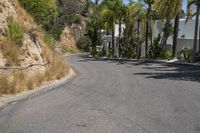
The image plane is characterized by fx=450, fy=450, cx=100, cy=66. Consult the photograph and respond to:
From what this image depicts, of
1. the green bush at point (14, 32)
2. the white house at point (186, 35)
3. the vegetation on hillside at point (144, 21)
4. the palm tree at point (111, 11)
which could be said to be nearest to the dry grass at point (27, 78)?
the green bush at point (14, 32)

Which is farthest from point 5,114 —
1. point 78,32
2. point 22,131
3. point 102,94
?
point 78,32

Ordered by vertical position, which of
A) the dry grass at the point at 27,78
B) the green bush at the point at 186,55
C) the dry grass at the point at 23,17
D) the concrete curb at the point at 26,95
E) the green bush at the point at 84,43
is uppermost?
the dry grass at the point at 23,17

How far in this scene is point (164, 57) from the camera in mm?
50844

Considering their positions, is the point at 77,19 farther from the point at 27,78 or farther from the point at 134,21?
the point at 27,78

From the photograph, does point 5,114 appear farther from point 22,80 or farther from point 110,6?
point 110,6

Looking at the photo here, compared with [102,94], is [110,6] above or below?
above

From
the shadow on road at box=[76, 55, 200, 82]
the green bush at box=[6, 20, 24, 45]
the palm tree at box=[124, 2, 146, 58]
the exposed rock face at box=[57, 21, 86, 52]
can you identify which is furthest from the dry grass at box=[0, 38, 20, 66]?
the exposed rock face at box=[57, 21, 86, 52]

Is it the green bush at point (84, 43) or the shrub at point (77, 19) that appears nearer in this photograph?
the green bush at point (84, 43)

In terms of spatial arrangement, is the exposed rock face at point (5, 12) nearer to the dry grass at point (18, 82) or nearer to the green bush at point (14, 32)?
the green bush at point (14, 32)

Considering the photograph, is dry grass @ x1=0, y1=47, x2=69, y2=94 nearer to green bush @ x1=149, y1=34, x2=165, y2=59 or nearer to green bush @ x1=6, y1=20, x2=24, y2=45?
green bush @ x1=6, y1=20, x2=24, y2=45

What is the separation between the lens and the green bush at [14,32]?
2006 centimetres

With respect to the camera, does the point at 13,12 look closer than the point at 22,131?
No

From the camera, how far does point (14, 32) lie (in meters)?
20.2

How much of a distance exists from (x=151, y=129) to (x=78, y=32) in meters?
89.8
